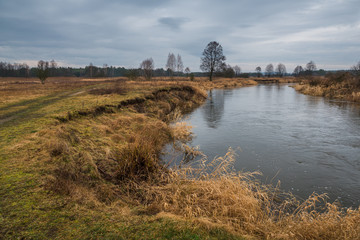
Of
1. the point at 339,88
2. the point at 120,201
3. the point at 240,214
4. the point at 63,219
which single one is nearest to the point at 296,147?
the point at 240,214

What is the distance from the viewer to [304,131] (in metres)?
12.4

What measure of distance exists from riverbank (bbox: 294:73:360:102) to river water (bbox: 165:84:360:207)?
9.26 metres

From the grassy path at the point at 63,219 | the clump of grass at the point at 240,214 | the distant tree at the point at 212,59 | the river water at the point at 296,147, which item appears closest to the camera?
the grassy path at the point at 63,219

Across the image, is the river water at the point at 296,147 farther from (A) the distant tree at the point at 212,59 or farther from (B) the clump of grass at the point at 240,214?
(A) the distant tree at the point at 212,59

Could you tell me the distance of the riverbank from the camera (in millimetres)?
24489

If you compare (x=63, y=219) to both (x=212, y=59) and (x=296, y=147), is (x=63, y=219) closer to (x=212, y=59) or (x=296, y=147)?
(x=296, y=147)

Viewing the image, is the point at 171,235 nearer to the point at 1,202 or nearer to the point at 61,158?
the point at 1,202

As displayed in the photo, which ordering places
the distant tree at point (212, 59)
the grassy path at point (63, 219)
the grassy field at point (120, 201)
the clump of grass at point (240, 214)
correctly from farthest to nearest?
the distant tree at point (212, 59) < the clump of grass at point (240, 214) < the grassy field at point (120, 201) < the grassy path at point (63, 219)

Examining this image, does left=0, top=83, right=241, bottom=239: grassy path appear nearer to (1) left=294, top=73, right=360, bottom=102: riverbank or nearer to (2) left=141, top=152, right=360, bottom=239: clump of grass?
(2) left=141, top=152, right=360, bottom=239: clump of grass

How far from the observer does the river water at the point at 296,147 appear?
22.3ft

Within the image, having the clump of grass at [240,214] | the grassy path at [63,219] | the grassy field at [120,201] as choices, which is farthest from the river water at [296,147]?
the grassy path at [63,219]

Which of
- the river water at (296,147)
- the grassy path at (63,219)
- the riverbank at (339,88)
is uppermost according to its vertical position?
the riverbank at (339,88)

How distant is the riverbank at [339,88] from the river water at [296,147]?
9261 millimetres

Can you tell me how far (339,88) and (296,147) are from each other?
2331cm
